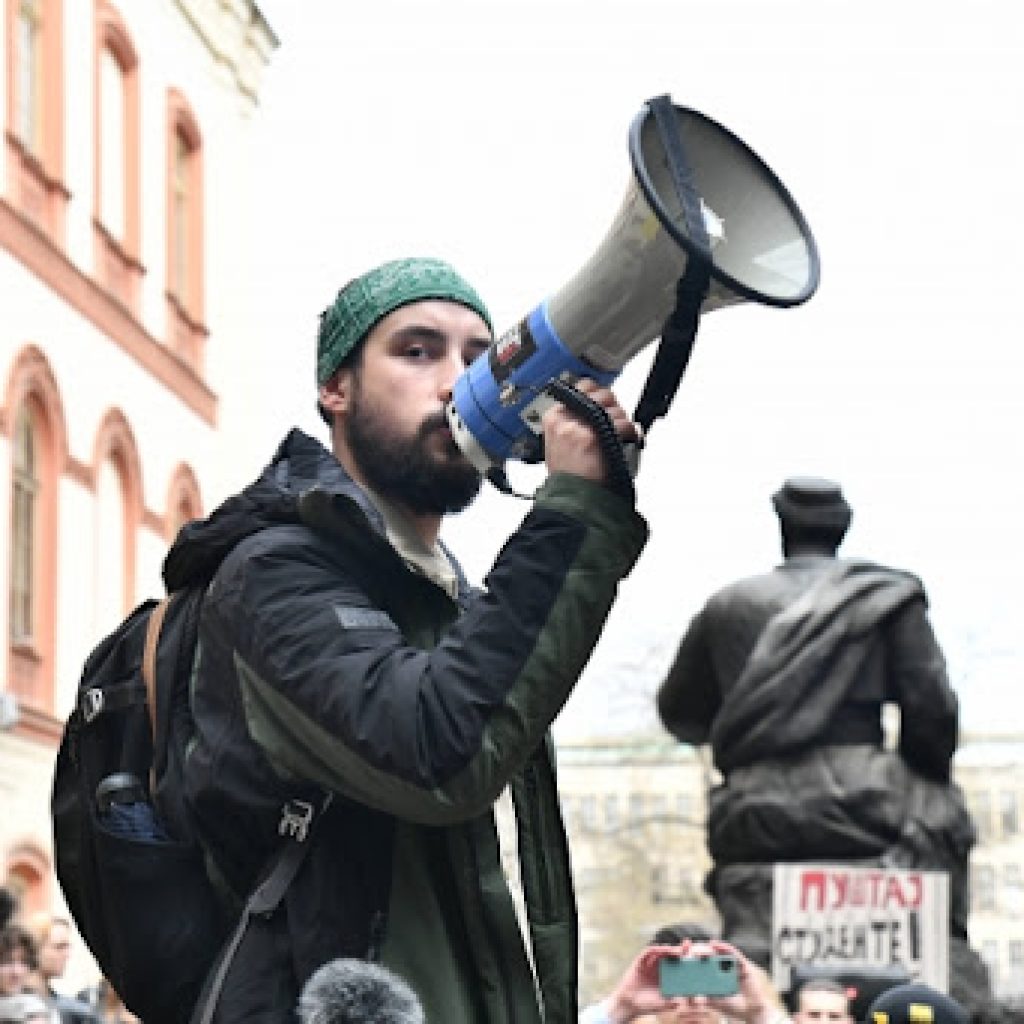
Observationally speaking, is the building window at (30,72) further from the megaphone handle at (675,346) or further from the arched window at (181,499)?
the megaphone handle at (675,346)

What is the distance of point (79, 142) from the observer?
27891 millimetres

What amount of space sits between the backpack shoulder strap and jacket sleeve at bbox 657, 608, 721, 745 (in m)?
8.74

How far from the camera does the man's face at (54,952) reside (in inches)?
476

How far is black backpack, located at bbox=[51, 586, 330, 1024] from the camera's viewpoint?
3.34 metres

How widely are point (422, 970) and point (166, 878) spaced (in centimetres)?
31

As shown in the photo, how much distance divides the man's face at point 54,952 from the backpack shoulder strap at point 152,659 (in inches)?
332

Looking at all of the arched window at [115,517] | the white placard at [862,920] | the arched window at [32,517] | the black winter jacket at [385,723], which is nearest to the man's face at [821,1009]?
the white placard at [862,920]

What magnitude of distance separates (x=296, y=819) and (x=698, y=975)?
1.82 meters

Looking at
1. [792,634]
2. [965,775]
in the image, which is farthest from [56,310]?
[965,775]

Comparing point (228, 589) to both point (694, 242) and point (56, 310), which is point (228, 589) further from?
point (56, 310)

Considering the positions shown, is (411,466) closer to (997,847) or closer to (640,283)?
(640,283)

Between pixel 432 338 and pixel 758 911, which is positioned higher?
pixel 432 338

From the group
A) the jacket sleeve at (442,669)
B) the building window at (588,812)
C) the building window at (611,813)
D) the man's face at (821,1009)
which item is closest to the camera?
the jacket sleeve at (442,669)

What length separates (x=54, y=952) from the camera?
41.2 ft
